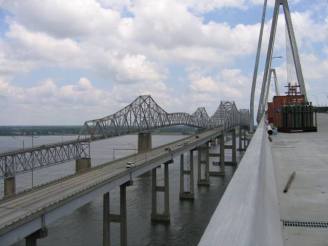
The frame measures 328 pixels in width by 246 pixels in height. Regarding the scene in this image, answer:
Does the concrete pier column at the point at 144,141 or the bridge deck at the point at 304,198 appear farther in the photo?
the concrete pier column at the point at 144,141

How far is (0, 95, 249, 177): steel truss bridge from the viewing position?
57.3 meters

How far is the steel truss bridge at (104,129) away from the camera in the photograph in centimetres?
5729

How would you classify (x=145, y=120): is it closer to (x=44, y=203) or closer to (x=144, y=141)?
(x=144, y=141)

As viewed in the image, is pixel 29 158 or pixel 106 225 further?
pixel 29 158

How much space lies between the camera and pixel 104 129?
104062 mm

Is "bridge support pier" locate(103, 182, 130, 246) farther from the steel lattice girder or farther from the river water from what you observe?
the steel lattice girder

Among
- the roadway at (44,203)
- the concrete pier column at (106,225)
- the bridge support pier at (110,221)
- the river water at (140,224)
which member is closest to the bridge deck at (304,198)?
the roadway at (44,203)

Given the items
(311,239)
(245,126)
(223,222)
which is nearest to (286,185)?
(311,239)

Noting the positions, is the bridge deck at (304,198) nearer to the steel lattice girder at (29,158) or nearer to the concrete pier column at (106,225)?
the concrete pier column at (106,225)

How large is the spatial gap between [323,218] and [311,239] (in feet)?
4.37

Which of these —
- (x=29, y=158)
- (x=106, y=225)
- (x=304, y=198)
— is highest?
(x=304, y=198)

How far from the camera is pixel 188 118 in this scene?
167375 mm

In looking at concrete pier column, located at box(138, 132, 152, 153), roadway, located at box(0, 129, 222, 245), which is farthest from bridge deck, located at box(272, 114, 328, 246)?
concrete pier column, located at box(138, 132, 152, 153)

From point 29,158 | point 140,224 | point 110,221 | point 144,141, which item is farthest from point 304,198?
point 144,141
